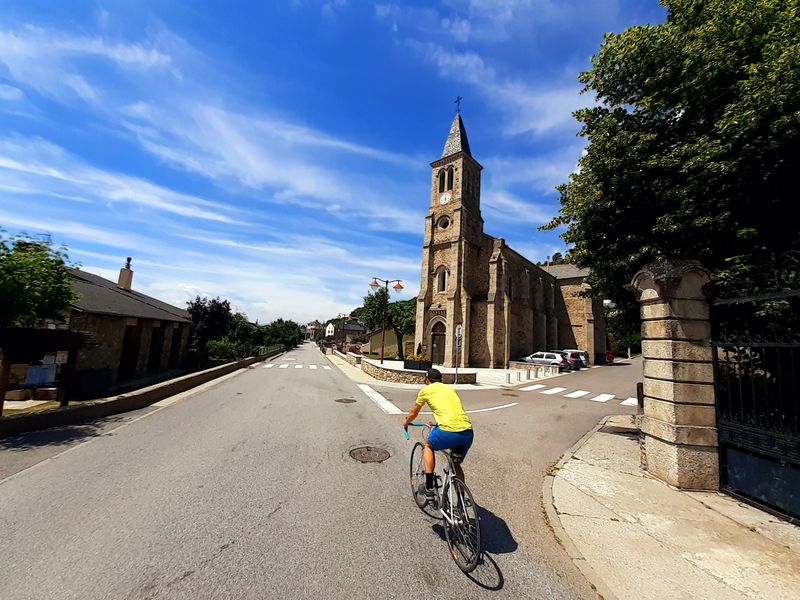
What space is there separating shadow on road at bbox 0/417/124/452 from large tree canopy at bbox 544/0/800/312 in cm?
1158

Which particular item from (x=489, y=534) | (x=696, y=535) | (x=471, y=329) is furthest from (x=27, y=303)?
(x=471, y=329)

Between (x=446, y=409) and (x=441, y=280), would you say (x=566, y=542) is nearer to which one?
(x=446, y=409)

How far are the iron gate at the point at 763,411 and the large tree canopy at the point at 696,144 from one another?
75 centimetres

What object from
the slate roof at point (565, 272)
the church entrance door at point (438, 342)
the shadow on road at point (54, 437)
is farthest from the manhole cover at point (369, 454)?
the slate roof at point (565, 272)

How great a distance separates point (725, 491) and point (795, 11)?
7.28 meters

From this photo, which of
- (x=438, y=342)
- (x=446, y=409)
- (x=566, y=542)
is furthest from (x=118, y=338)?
(x=438, y=342)

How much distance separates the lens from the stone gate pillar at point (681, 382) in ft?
17.0

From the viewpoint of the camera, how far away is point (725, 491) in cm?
501

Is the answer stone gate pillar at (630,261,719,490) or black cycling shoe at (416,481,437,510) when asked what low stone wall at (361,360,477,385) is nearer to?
stone gate pillar at (630,261,719,490)

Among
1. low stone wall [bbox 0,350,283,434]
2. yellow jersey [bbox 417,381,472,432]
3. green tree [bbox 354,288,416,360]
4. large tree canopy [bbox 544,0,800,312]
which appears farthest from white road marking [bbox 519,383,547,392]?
green tree [bbox 354,288,416,360]

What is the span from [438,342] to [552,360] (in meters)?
9.69

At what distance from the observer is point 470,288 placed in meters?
32.1

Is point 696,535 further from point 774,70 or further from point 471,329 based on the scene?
point 471,329

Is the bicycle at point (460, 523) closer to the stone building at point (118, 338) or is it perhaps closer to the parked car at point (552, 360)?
the stone building at point (118, 338)
